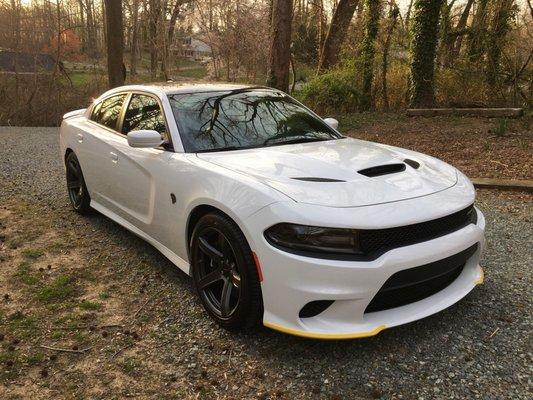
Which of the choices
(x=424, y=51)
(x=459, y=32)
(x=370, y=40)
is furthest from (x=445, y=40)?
(x=370, y=40)

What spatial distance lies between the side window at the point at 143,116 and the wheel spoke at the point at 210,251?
1029 mm

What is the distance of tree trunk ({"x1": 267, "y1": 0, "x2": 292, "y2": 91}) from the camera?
11.3 m

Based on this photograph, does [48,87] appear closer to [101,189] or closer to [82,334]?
[101,189]

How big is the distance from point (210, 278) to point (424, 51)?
9116 mm

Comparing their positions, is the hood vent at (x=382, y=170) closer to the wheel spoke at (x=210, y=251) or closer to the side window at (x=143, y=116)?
the wheel spoke at (x=210, y=251)

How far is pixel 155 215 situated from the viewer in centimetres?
376

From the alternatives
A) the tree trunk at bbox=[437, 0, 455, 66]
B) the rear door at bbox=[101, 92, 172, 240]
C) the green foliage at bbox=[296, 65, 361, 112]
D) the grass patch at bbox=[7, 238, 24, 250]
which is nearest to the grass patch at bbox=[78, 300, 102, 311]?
the rear door at bbox=[101, 92, 172, 240]

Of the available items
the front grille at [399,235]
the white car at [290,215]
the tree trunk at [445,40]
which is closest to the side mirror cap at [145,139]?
the white car at [290,215]

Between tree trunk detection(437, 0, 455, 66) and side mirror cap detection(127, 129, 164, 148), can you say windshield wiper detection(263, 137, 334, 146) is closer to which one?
side mirror cap detection(127, 129, 164, 148)

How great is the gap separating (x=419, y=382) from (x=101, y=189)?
11.3ft

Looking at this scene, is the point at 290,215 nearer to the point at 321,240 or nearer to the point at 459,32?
the point at 321,240

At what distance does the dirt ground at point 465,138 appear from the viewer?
23.2ft

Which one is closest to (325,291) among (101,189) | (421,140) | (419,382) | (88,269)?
(419,382)

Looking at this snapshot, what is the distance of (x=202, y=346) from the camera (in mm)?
2934
